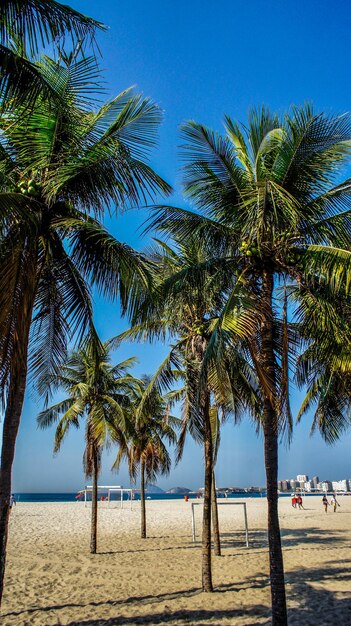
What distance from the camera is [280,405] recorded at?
6.91 m

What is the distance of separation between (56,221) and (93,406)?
380 inches

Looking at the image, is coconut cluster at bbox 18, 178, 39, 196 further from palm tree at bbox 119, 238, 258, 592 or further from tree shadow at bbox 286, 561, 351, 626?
tree shadow at bbox 286, 561, 351, 626

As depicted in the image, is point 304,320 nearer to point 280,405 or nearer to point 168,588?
point 280,405

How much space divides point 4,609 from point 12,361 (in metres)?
6.20

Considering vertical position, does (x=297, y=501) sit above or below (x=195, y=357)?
below

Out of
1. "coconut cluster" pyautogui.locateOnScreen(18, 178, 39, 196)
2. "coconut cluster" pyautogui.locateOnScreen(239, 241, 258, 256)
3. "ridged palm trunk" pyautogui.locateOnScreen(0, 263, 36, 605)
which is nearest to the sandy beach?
"ridged palm trunk" pyautogui.locateOnScreen(0, 263, 36, 605)

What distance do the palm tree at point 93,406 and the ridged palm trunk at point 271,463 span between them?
23.9 ft

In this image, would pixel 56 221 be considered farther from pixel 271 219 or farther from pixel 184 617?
pixel 184 617

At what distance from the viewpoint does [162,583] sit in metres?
11.0

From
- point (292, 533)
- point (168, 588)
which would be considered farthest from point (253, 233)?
point (292, 533)

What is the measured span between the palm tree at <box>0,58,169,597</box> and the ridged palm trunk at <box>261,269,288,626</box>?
212 centimetres

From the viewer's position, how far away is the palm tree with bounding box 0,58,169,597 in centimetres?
584

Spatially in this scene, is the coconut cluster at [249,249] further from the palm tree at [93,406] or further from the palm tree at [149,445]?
the palm tree at [149,445]

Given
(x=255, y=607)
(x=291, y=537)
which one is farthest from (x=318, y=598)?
(x=291, y=537)
